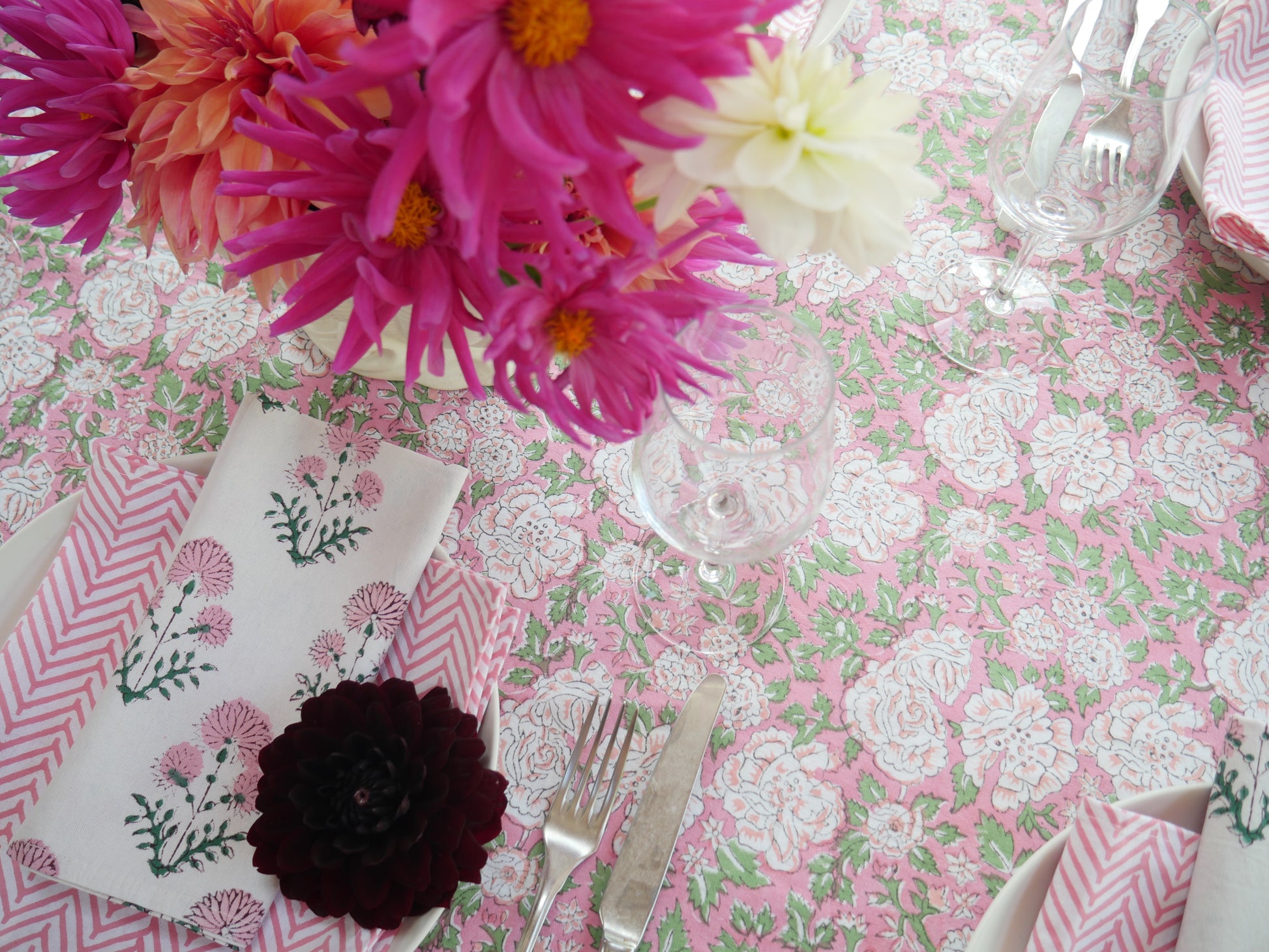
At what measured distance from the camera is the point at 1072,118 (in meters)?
0.59

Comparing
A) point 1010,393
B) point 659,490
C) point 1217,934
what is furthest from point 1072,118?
point 1217,934

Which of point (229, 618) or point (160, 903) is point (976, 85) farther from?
point (160, 903)

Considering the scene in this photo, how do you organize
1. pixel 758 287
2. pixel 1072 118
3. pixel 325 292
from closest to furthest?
pixel 325 292 < pixel 1072 118 < pixel 758 287

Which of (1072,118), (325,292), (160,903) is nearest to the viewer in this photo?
(325,292)

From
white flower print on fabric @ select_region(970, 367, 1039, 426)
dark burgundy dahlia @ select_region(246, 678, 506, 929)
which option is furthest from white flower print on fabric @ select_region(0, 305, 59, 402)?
white flower print on fabric @ select_region(970, 367, 1039, 426)

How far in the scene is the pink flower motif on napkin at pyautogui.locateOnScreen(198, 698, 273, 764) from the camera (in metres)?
0.50

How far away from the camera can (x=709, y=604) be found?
0.61 meters

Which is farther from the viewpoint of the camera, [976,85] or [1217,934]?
[976,85]

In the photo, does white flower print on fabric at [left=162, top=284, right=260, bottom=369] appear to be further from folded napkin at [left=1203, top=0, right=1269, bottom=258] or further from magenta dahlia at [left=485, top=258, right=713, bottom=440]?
Result: folded napkin at [left=1203, top=0, right=1269, bottom=258]

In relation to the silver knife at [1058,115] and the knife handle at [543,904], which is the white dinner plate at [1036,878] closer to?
the knife handle at [543,904]

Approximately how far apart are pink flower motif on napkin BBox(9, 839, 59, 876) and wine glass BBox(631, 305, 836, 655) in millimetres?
365

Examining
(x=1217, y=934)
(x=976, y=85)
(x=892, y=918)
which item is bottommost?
(x=892, y=918)

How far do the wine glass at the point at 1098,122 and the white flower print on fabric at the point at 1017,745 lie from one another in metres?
0.31

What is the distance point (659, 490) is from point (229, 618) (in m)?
0.27
